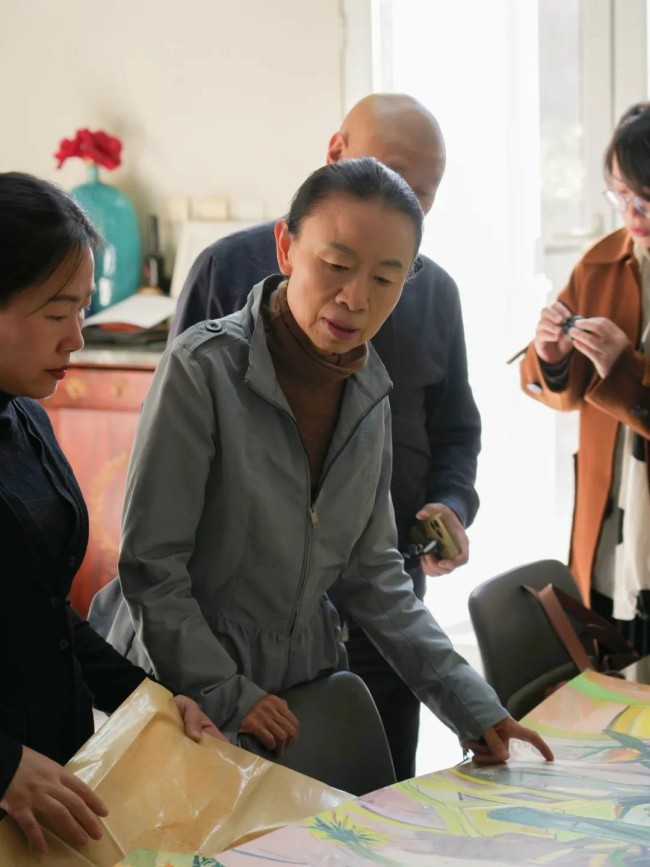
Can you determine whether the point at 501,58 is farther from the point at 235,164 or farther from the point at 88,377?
the point at 88,377

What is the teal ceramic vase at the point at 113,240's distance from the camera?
151 inches

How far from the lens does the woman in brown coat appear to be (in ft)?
7.00

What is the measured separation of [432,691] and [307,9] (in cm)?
281

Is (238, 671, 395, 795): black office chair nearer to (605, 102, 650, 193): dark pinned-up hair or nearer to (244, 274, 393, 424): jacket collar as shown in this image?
(244, 274, 393, 424): jacket collar

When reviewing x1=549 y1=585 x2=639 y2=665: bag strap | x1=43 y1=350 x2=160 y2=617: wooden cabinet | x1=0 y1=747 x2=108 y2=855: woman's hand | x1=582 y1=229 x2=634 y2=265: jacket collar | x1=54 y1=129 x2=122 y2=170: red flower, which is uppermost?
x1=54 y1=129 x2=122 y2=170: red flower

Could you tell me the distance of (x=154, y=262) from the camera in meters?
3.89

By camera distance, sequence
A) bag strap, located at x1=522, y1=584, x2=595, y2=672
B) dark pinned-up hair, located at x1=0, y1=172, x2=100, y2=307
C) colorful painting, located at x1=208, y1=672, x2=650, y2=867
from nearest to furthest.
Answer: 1. colorful painting, located at x1=208, y1=672, x2=650, y2=867
2. dark pinned-up hair, located at x1=0, y1=172, x2=100, y2=307
3. bag strap, located at x1=522, y1=584, x2=595, y2=672

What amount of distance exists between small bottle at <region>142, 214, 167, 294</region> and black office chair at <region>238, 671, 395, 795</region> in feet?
8.90

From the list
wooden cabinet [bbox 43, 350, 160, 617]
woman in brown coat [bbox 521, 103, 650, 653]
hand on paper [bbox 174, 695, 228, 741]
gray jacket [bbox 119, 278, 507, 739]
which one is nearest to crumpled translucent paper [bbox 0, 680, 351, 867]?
hand on paper [bbox 174, 695, 228, 741]

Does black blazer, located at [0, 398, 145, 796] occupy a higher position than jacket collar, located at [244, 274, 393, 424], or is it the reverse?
jacket collar, located at [244, 274, 393, 424]

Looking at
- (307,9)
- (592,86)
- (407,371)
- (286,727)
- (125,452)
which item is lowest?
(125,452)

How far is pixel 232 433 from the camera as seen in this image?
4.11 feet

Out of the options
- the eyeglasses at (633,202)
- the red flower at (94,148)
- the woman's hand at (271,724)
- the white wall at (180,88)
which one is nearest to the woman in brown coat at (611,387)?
the eyeglasses at (633,202)

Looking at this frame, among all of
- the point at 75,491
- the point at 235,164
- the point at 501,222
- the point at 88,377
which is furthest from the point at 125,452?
the point at 75,491
